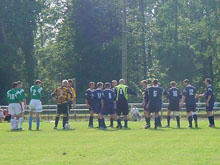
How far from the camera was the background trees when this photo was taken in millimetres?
59469

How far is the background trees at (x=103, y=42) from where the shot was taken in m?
59.5

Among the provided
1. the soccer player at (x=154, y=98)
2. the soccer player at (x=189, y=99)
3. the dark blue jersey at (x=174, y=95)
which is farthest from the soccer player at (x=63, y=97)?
the soccer player at (x=189, y=99)

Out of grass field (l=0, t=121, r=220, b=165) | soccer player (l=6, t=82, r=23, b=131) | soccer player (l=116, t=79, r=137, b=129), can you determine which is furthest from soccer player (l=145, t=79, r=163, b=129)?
grass field (l=0, t=121, r=220, b=165)

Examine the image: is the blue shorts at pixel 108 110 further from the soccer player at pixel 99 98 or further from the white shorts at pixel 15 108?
the white shorts at pixel 15 108

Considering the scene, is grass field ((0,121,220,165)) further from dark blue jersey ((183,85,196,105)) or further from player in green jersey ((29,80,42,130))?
dark blue jersey ((183,85,196,105))

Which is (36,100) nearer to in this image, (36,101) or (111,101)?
(36,101)

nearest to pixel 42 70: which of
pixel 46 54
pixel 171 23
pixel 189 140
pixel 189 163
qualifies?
pixel 46 54

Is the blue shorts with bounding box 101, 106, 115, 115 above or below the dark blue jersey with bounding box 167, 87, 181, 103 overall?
below

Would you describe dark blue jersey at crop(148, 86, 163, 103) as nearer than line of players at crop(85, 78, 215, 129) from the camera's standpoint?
Yes

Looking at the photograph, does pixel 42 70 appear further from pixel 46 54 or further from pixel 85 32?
pixel 85 32

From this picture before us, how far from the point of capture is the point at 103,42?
202 ft

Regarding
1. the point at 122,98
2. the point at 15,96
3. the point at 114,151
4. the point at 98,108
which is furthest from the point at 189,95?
the point at 114,151

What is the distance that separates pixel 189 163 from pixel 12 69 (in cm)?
4873

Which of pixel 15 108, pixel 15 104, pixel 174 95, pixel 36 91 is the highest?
pixel 36 91
